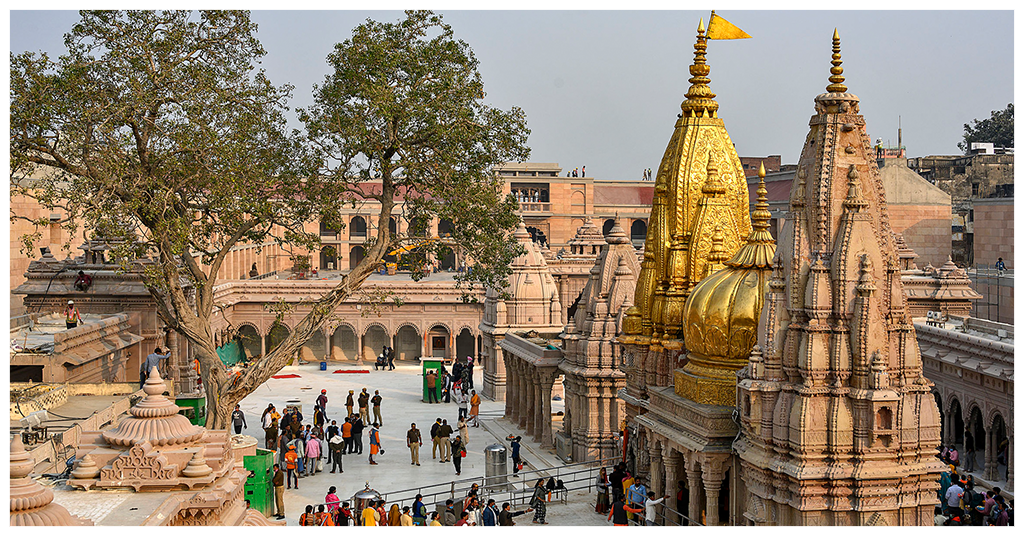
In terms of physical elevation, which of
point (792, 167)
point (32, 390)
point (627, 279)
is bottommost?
point (32, 390)

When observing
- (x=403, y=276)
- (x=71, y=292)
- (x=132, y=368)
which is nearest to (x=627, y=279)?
(x=132, y=368)

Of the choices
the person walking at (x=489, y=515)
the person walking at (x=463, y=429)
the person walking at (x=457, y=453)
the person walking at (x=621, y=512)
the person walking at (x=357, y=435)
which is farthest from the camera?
the person walking at (x=463, y=429)

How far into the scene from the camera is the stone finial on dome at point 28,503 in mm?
10789

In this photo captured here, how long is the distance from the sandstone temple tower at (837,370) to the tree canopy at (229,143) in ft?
32.2

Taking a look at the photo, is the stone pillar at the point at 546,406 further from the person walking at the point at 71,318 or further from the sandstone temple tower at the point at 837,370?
the sandstone temple tower at the point at 837,370

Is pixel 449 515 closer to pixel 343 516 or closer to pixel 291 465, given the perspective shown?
pixel 343 516

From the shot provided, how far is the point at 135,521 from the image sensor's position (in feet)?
44.4

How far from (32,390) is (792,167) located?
209 feet

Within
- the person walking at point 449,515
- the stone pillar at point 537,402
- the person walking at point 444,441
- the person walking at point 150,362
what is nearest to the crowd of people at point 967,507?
the person walking at point 449,515

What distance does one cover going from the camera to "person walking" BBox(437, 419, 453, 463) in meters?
30.9

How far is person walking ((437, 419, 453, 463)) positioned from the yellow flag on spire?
12221 mm

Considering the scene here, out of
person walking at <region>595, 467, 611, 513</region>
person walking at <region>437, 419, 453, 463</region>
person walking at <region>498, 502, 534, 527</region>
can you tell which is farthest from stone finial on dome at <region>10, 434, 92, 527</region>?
person walking at <region>437, 419, 453, 463</region>

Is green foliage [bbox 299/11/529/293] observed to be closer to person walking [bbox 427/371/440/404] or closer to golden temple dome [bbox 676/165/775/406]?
golden temple dome [bbox 676/165/775/406]
